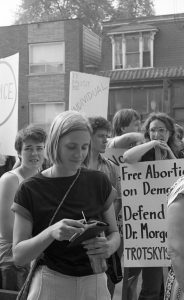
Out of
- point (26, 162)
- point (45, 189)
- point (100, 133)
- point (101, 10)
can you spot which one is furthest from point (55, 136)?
point (101, 10)

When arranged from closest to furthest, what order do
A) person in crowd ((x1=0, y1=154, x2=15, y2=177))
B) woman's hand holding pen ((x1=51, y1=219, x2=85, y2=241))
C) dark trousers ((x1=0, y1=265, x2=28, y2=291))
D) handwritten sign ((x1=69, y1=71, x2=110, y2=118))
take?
woman's hand holding pen ((x1=51, y1=219, x2=85, y2=241))
dark trousers ((x1=0, y1=265, x2=28, y2=291))
handwritten sign ((x1=69, y1=71, x2=110, y2=118))
person in crowd ((x1=0, y1=154, x2=15, y2=177))

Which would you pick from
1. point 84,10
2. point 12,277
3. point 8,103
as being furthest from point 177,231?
point 84,10

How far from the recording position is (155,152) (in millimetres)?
3617

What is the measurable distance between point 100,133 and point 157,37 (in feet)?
64.7

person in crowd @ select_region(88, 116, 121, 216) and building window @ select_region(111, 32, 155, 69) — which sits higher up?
building window @ select_region(111, 32, 155, 69)

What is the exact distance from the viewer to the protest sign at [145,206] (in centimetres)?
349

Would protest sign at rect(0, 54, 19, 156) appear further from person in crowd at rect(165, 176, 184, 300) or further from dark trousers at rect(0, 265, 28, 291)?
person in crowd at rect(165, 176, 184, 300)

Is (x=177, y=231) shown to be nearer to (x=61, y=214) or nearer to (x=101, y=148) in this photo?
(x=61, y=214)

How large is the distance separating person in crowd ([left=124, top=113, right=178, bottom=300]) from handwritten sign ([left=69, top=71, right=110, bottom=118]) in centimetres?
248

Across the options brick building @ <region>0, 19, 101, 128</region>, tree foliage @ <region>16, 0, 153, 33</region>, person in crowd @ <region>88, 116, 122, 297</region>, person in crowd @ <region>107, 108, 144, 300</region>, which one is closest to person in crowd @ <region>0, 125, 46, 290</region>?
person in crowd @ <region>88, 116, 122, 297</region>

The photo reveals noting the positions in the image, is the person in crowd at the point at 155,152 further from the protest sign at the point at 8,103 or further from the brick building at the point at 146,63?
the brick building at the point at 146,63

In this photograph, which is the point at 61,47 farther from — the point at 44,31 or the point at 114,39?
the point at 114,39

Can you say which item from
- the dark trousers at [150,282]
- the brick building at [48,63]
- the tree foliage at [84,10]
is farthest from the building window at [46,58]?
the dark trousers at [150,282]

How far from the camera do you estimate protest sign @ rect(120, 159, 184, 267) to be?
137 inches
